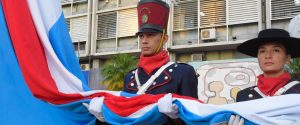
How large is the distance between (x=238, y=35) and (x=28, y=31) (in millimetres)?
13507

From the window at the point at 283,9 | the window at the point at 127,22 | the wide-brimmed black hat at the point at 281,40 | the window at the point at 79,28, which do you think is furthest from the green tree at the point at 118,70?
the wide-brimmed black hat at the point at 281,40

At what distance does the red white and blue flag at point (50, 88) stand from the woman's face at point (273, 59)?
508 millimetres

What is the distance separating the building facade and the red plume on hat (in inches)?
500

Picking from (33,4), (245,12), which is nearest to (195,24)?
(245,12)

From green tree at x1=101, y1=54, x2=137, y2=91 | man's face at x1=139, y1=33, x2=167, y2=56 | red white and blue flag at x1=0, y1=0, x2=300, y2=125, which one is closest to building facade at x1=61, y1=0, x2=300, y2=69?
green tree at x1=101, y1=54, x2=137, y2=91

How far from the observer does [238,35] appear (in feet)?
51.3

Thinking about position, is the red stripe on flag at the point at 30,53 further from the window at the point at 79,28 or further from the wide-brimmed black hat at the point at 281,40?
the window at the point at 79,28

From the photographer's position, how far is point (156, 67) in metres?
2.71

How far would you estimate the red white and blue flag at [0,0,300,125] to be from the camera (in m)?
2.27

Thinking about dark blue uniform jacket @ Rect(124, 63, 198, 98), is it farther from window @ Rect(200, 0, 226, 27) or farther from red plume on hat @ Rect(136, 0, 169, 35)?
window @ Rect(200, 0, 226, 27)

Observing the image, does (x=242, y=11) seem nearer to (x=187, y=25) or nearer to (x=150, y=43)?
(x=187, y=25)

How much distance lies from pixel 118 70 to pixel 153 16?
47.3ft

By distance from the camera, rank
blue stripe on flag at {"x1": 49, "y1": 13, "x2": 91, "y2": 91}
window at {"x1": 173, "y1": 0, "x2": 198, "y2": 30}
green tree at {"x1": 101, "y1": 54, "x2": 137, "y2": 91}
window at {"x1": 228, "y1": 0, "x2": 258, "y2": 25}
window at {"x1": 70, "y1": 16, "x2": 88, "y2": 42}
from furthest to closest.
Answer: window at {"x1": 70, "y1": 16, "x2": 88, "y2": 42} < window at {"x1": 173, "y1": 0, "x2": 198, "y2": 30} < green tree at {"x1": 101, "y1": 54, "x2": 137, "y2": 91} < window at {"x1": 228, "y1": 0, "x2": 258, "y2": 25} < blue stripe on flag at {"x1": 49, "y1": 13, "x2": 91, "y2": 91}

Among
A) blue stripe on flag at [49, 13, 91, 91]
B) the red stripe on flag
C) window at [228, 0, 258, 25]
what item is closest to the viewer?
the red stripe on flag
